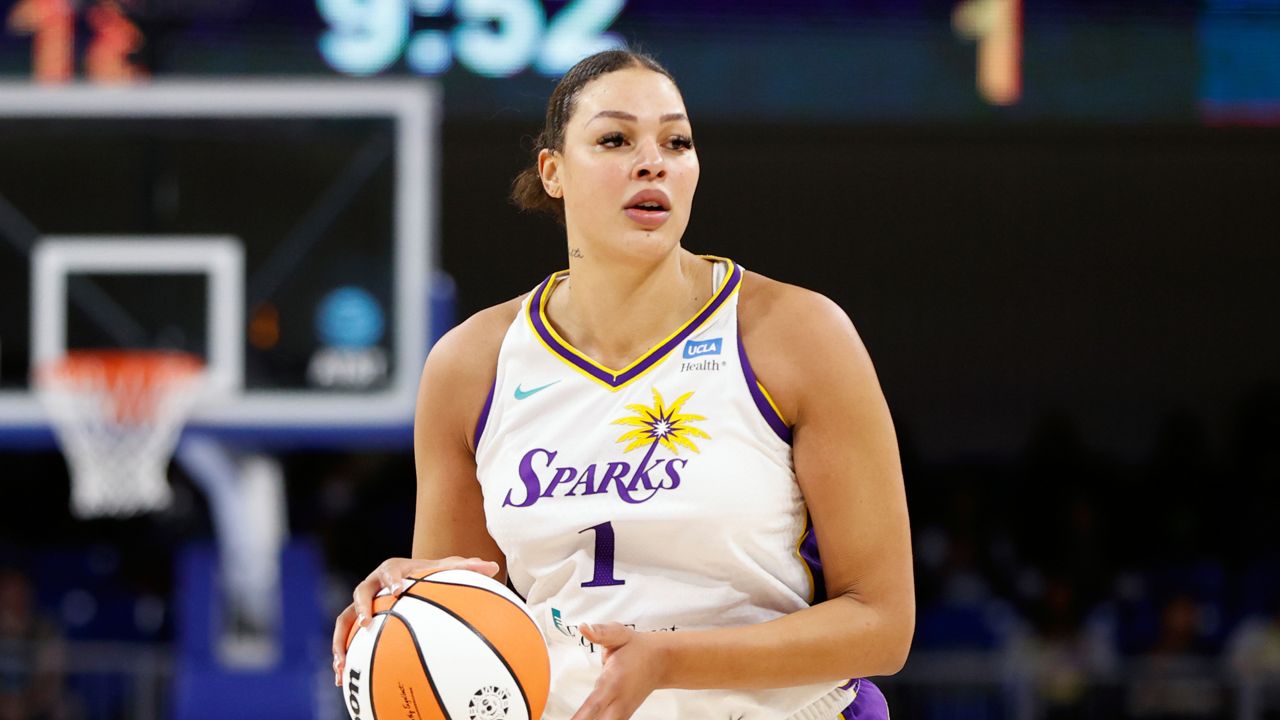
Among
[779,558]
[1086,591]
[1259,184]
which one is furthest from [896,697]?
[779,558]

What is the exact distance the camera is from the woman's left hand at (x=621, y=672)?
1975 millimetres

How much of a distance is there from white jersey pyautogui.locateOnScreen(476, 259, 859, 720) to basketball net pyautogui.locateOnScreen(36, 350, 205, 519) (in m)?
4.54

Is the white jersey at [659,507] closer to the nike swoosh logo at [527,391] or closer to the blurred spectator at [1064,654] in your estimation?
the nike swoosh logo at [527,391]

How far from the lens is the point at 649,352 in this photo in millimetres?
2346

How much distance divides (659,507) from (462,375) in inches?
16.6

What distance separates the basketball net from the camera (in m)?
6.55

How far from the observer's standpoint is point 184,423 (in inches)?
271

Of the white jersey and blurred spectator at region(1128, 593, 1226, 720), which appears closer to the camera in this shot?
the white jersey

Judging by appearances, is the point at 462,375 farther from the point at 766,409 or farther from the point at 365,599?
the point at 766,409

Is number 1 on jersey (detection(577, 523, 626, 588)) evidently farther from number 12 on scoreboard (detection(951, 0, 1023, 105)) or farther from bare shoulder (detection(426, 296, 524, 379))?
number 12 on scoreboard (detection(951, 0, 1023, 105))

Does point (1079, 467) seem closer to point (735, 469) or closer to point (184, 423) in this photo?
point (184, 423)

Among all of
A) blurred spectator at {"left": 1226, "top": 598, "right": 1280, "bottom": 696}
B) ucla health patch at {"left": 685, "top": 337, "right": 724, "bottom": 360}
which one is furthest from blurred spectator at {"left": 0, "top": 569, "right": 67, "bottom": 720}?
ucla health patch at {"left": 685, "top": 337, "right": 724, "bottom": 360}

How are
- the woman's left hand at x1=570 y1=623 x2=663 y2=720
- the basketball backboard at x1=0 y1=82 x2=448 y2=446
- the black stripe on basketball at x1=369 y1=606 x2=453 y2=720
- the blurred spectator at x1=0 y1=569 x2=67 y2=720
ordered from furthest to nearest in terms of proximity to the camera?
the blurred spectator at x1=0 y1=569 x2=67 y2=720, the basketball backboard at x1=0 y1=82 x2=448 y2=446, the black stripe on basketball at x1=369 y1=606 x2=453 y2=720, the woman's left hand at x1=570 y1=623 x2=663 y2=720

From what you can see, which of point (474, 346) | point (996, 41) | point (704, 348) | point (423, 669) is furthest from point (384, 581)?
point (996, 41)
